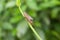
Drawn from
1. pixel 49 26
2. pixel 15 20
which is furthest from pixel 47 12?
pixel 15 20

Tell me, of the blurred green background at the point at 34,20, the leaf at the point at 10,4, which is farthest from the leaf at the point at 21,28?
the leaf at the point at 10,4

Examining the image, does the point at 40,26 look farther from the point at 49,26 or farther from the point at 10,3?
the point at 10,3

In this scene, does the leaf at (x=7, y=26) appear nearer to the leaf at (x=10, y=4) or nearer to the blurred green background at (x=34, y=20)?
the blurred green background at (x=34, y=20)

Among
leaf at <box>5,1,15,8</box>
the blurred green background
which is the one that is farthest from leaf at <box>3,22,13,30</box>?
leaf at <box>5,1,15,8</box>

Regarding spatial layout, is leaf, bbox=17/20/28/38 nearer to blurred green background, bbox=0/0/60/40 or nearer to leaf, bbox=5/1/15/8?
blurred green background, bbox=0/0/60/40

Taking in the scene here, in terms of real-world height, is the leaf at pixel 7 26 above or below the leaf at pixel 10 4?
below

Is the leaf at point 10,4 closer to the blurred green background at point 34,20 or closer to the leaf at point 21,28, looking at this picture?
the blurred green background at point 34,20

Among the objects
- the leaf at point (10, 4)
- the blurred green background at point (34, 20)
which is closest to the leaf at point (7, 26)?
the blurred green background at point (34, 20)

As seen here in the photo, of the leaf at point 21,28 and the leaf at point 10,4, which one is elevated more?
the leaf at point 10,4
